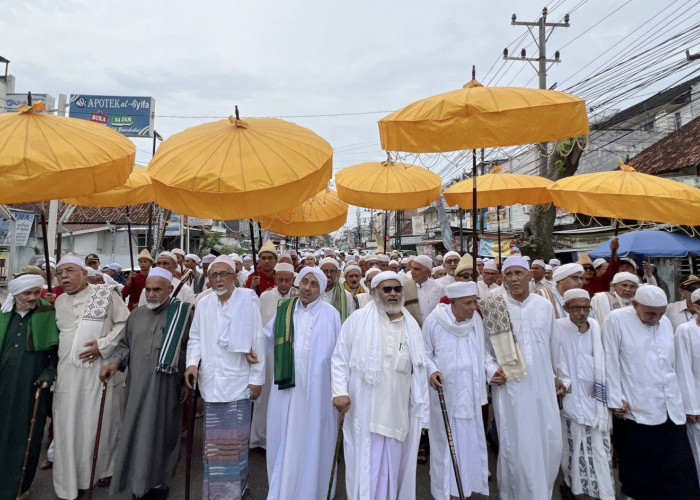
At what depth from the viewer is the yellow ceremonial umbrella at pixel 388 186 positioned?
211 inches

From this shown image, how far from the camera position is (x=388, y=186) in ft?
17.8

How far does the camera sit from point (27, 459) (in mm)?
3465

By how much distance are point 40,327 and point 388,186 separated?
13.0 ft

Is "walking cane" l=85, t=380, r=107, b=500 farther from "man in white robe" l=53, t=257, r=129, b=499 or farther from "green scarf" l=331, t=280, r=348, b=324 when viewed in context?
"green scarf" l=331, t=280, r=348, b=324

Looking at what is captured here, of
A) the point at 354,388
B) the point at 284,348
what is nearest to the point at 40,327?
the point at 284,348

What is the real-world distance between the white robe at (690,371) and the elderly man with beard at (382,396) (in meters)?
2.26

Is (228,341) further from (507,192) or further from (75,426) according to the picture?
(507,192)

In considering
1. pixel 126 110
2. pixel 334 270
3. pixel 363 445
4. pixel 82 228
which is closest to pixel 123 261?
pixel 82 228

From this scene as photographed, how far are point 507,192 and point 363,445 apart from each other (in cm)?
396

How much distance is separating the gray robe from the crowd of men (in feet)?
0.04

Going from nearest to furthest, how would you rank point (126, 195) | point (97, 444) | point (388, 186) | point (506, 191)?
1. point (97, 444)
2. point (126, 195)
3. point (388, 186)
4. point (506, 191)

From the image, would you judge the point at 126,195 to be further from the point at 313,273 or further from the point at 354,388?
the point at 354,388

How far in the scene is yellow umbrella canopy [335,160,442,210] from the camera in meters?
5.36

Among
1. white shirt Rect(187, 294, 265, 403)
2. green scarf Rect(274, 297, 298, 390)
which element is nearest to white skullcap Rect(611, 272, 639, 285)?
green scarf Rect(274, 297, 298, 390)
